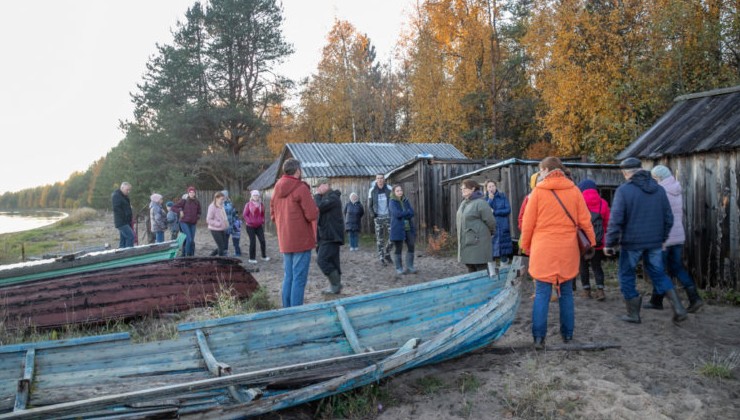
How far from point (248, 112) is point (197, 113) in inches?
121

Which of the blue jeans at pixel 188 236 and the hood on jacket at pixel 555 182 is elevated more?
the hood on jacket at pixel 555 182

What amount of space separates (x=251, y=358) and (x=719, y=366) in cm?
431

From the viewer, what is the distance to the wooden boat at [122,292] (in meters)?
6.69

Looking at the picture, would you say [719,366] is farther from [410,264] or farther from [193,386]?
[410,264]

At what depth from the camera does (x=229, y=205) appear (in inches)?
513

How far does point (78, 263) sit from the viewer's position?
8.59 m

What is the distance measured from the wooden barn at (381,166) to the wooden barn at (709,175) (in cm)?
735

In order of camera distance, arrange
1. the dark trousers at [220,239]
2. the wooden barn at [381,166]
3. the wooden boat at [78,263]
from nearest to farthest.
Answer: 1. the wooden boat at [78,263]
2. the dark trousers at [220,239]
3. the wooden barn at [381,166]

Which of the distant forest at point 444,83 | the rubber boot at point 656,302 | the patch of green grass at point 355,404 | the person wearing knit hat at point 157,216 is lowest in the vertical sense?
the patch of green grass at point 355,404

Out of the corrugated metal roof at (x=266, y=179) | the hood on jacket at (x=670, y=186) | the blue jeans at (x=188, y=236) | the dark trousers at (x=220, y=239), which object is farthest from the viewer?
the corrugated metal roof at (x=266, y=179)

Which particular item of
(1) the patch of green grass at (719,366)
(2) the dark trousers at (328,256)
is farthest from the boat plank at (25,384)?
(1) the patch of green grass at (719,366)

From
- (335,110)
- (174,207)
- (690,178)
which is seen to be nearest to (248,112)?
(335,110)

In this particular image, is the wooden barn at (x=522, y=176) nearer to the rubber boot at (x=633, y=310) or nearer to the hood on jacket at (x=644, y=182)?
the rubber boot at (x=633, y=310)

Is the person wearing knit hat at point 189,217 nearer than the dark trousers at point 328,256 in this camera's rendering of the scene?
No
